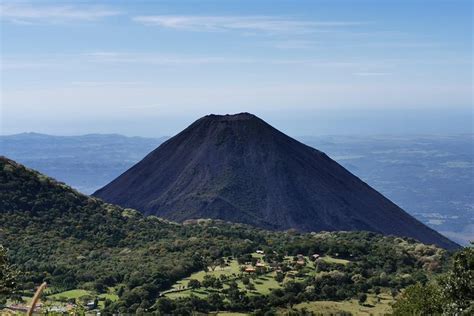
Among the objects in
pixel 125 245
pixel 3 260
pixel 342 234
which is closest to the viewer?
pixel 3 260

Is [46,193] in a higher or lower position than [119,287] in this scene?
higher

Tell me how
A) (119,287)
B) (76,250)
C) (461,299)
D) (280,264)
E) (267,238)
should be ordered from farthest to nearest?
(267,238) < (76,250) < (280,264) < (119,287) < (461,299)

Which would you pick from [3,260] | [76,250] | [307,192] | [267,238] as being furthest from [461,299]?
[307,192]

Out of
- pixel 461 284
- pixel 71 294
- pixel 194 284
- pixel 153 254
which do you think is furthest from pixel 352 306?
pixel 461 284

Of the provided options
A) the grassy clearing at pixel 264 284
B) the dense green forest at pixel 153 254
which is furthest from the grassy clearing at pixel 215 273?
the grassy clearing at pixel 264 284

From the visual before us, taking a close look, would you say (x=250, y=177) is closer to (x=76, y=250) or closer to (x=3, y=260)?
(x=76, y=250)

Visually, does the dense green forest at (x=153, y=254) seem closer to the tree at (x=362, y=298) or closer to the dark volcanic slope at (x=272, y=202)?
the tree at (x=362, y=298)

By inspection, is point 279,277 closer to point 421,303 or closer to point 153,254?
point 153,254
